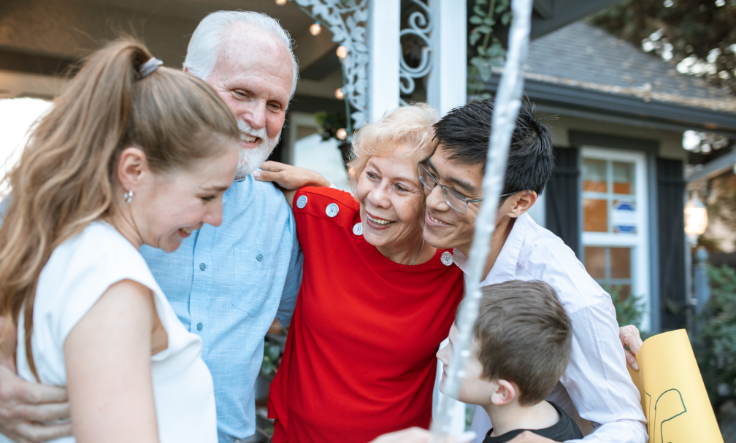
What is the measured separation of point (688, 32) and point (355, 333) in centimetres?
1370

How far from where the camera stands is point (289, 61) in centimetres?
162

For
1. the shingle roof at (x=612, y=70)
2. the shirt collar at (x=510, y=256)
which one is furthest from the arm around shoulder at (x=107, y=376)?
the shingle roof at (x=612, y=70)

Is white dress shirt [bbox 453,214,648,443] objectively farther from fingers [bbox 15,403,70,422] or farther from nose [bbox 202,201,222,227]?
fingers [bbox 15,403,70,422]

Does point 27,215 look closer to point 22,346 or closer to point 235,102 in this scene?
point 22,346

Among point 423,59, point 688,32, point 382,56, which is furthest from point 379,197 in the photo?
point 688,32

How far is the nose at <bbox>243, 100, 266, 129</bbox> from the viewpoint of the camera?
1541 mm

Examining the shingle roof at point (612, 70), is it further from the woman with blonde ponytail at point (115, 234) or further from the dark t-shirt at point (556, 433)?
the woman with blonde ponytail at point (115, 234)

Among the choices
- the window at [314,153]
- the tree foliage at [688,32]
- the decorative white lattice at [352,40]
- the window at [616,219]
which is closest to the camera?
the decorative white lattice at [352,40]

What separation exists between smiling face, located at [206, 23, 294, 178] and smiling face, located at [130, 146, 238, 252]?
0.58 meters

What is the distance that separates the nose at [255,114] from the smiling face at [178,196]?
58 centimetres

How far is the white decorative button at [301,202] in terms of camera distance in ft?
5.86

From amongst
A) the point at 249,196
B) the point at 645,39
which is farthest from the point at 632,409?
the point at 645,39

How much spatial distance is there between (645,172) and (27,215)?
Result: 7.21 metres

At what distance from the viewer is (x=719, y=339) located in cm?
509
